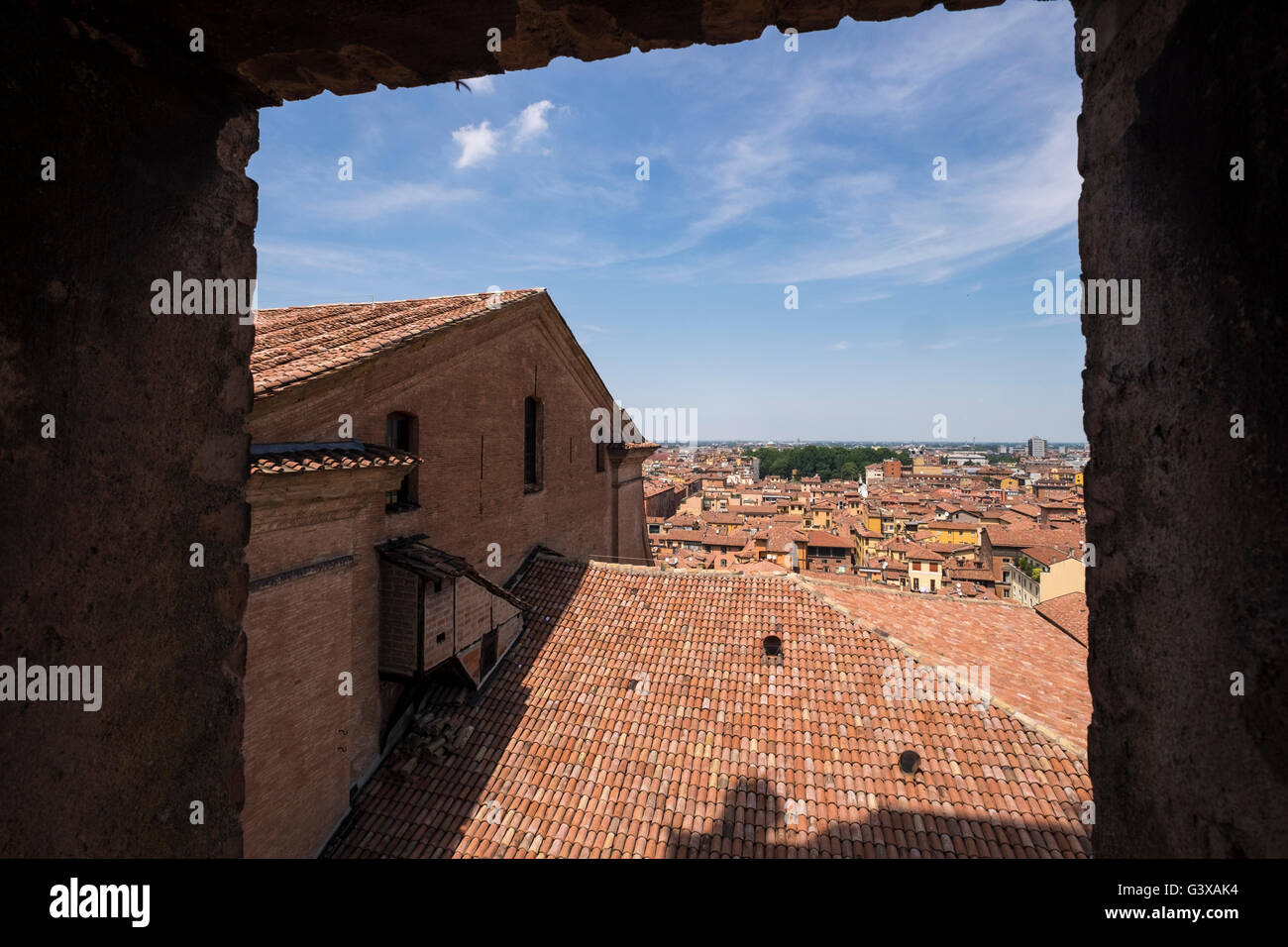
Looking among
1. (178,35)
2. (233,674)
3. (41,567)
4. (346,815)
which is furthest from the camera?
(346,815)

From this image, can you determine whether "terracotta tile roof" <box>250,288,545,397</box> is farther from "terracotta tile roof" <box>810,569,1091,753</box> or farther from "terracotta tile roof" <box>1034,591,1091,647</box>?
"terracotta tile roof" <box>1034,591,1091,647</box>

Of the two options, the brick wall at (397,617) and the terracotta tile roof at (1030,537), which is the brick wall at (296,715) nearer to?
the brick wall at (397,617)

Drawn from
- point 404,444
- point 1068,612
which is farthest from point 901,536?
point 404,444

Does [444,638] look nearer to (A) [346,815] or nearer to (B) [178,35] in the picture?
(A) [346,815]

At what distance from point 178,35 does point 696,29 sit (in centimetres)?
178

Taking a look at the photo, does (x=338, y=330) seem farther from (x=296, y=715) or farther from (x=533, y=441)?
(x=296, y=715)


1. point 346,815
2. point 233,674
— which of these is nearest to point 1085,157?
point 233,674

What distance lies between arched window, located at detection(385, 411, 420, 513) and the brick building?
0.09ft

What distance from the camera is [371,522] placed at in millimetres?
7043

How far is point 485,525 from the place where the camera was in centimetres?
973

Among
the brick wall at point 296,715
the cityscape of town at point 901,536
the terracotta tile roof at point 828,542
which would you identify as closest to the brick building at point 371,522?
the brick wall at point 296,715

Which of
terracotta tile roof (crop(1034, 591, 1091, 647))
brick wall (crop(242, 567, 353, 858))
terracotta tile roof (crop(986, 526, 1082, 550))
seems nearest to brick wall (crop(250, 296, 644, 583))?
brick wall (crop(242, 567, 353, 858))

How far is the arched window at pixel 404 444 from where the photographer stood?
7988mm

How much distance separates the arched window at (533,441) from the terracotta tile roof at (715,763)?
10.6 feet
